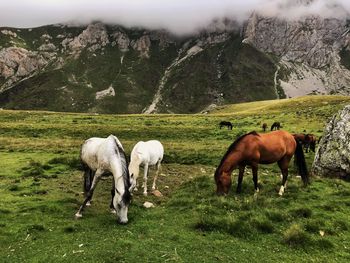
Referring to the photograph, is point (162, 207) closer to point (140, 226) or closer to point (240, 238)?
point (140, 226)

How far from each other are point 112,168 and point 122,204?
1.80 m

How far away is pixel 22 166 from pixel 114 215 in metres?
15.2

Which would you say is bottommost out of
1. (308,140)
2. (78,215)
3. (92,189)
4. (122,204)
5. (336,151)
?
(308,140)

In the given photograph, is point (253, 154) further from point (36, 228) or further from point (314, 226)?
point (36, 228)

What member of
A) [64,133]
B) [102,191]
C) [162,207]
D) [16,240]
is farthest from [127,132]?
[16,240]

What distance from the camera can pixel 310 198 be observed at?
67.4 feet

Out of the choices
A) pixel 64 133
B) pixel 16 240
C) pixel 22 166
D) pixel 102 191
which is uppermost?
pixel 16 240

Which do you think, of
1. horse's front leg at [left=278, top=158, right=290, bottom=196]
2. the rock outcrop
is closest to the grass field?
horse's front leg at [left=278, top=158, right=290, bottom=196]

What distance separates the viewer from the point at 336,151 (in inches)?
1035

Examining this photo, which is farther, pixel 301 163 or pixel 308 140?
pixel 308 140

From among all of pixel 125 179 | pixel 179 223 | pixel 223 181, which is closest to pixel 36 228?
pixel 125 179

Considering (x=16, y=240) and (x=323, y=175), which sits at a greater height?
(x=16, y=240)

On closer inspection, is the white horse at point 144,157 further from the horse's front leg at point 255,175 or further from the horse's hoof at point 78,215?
the horse's front leg at point 255,175

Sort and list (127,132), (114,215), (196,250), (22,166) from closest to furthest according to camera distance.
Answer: (196,250)
(114,215)
(22,166)
(127,132)
